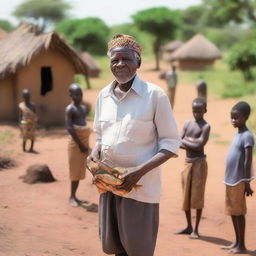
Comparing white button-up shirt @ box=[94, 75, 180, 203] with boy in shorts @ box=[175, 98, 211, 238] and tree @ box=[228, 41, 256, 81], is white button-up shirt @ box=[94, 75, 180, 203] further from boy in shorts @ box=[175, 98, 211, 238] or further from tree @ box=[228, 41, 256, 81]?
tree @ box=[228, 41, 256, 81]

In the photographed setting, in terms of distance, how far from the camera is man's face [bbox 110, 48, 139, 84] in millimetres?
2742

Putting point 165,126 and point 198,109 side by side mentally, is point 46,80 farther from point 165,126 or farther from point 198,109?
point 165,126

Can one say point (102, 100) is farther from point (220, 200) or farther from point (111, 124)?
point (220, 200)

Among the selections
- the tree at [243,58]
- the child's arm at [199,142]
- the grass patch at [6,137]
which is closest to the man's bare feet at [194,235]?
the child's arm at [199,142]

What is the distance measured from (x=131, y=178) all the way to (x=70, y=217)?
3.25 m

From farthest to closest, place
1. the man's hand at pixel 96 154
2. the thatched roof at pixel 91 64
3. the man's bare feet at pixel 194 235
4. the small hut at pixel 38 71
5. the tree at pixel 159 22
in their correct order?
the tree at pixel 159 22 → the thatched roof at pixel 91 64 → the small hut at pixel 38 71 → the man's bare feet at pixel 194 235 → the man's hand at pixel 96 154

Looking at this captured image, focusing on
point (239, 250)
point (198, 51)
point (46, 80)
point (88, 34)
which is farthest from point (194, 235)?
point (88, 34)

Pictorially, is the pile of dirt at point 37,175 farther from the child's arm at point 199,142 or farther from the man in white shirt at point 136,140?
the man in white shirt at point 136,140

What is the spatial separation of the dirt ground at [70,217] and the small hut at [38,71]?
314 centimetres

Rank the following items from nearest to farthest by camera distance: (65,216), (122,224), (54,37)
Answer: (122,224) < (65,216) < (54,37)

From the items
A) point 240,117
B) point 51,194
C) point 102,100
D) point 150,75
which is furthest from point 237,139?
point 150,75

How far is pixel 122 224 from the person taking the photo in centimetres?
276

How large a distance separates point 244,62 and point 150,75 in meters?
8.81

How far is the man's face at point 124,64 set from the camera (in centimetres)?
274
